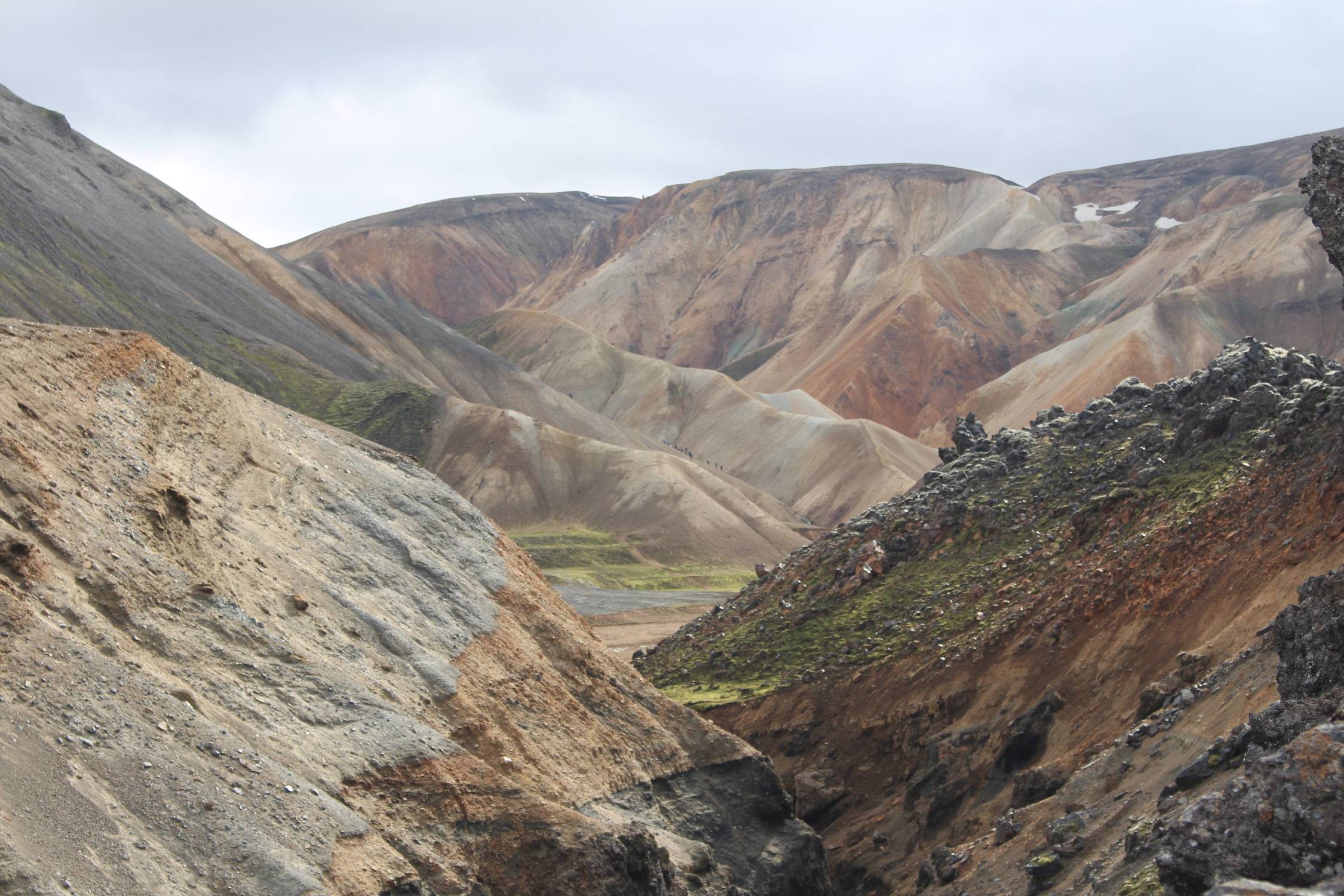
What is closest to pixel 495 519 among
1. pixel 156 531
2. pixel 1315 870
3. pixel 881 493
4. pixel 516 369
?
pixel 881 493

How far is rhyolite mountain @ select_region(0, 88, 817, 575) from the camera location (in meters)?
108

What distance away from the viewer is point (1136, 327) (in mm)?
147250

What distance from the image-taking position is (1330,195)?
26562 mm

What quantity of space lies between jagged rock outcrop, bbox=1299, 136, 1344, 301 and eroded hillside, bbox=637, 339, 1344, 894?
6580 millimetres

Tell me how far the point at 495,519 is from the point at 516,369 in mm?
51050

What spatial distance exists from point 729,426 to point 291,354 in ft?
180

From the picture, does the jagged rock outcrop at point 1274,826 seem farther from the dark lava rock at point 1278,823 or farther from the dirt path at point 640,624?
the dirt path at point 640,624

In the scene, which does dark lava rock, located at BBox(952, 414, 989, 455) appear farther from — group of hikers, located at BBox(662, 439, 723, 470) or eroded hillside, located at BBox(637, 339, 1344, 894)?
group of hikers, located at BBox(662, 439, 723, 470)

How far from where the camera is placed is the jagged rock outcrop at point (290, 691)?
19047 mm

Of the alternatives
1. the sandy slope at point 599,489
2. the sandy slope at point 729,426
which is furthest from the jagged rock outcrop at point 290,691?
the sandy slope at point 729,426

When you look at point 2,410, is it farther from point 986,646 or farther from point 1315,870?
point 986,646

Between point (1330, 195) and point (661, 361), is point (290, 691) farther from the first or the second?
point (661, 361)

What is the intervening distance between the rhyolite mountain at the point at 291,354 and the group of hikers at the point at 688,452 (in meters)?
11.2

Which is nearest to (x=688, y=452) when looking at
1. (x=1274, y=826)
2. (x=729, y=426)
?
(x=729, y=426)
